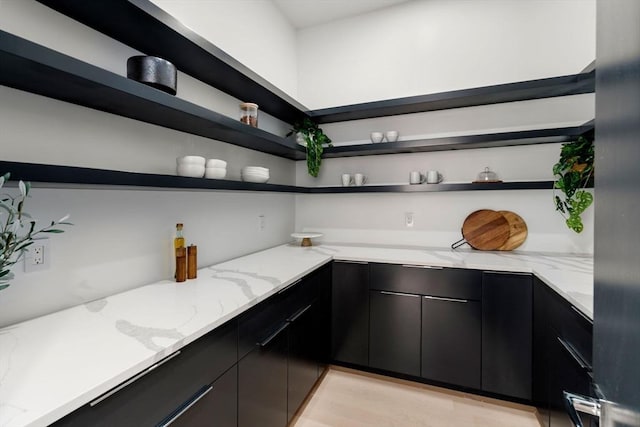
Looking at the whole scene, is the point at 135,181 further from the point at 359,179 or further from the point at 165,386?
the point at 359,179

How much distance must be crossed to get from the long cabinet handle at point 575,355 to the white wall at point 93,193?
199cm

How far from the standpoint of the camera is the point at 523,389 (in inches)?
72.2

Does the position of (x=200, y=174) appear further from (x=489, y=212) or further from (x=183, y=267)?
(x=489, y=212)

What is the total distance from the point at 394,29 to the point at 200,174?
2.33 meters

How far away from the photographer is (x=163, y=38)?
4.32 ft

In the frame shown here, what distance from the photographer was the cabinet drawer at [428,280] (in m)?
1.93

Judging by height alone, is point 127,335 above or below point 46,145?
below

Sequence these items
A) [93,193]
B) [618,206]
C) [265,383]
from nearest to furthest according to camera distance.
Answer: [618,206] → [93,193] → [265,383]

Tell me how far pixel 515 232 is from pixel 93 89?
111 inches

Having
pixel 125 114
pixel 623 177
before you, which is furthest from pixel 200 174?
pixel 623 177

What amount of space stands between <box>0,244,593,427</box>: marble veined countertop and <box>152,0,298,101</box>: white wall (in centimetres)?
154

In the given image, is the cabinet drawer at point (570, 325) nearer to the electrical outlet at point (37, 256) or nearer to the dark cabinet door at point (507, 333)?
the dark cabinet door at point (507, 333)

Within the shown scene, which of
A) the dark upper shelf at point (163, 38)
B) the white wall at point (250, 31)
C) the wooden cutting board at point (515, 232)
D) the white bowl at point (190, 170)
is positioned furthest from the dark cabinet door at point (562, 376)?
the white wall at point (250, 31)

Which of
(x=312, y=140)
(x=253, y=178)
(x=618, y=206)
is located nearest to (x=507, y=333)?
(x=618, y=206)
